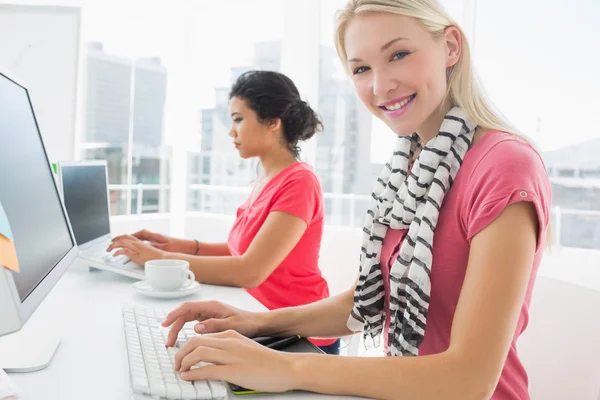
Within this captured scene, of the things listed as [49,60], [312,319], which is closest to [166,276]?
[312,319]

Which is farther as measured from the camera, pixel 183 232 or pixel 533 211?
pixel 183 232

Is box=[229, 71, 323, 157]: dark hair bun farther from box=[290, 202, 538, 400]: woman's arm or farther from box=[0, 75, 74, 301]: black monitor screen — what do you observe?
box=[290, 202, 538, 400]: woman's arm

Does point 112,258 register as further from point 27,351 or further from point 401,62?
point 401,62

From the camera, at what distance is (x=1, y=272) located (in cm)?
57

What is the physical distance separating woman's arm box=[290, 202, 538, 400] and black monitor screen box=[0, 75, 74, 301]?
1.34ft

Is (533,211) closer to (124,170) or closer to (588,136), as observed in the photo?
(588,136)

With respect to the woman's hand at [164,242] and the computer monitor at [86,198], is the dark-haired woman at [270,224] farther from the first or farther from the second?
the computer monitor at [86,198]

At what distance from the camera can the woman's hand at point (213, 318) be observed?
36.0 inches

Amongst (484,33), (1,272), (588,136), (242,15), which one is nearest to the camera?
(1,272)

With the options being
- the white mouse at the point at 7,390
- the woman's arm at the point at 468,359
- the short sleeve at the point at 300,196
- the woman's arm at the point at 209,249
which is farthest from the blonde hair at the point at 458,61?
the woman's arm at the point at 209,249

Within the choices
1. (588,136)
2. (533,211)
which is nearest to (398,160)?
(533,211)

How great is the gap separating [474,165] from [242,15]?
4.01 metres

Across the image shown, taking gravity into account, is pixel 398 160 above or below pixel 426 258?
above

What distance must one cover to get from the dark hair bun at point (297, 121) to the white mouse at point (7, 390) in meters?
1.45
